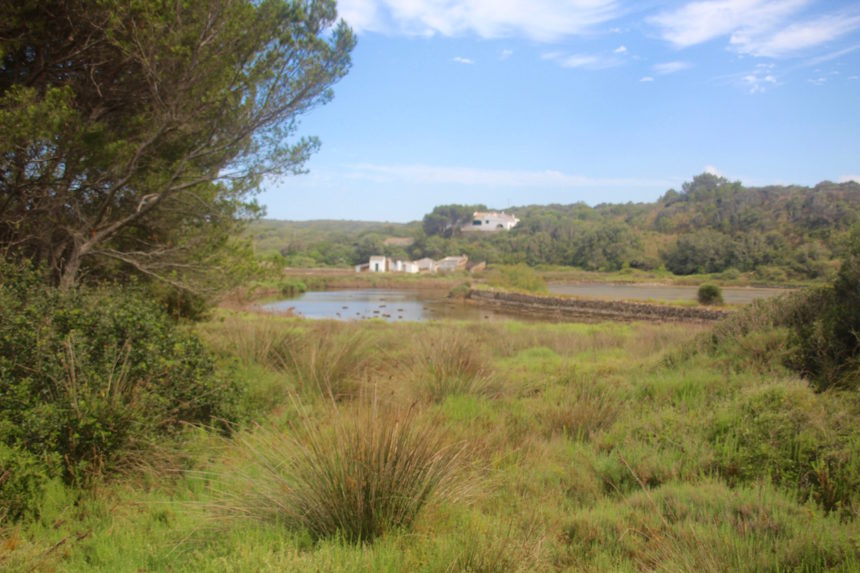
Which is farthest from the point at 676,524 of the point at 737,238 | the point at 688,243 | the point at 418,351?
the point at 688,243

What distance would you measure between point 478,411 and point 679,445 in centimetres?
167

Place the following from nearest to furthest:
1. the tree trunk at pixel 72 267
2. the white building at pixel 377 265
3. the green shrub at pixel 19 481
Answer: the green shrub at pixel 19 481 < the tree trunk at pixel 72 267 < the white building at pixel 377 265

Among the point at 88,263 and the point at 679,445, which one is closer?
the point at 679,445

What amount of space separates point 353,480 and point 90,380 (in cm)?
259

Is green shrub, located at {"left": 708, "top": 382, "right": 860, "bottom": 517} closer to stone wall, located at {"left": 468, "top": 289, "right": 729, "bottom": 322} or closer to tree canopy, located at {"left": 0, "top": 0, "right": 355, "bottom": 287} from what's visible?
tree canopy, located at {"left": 0, "top": 0, "right": 355, "bottom": 287}

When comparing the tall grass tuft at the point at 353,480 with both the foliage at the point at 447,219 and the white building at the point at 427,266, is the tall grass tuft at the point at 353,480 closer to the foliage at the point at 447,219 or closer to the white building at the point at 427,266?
the white building at the point at 427,266

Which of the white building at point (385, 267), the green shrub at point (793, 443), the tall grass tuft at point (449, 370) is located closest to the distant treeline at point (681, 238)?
the tall grass tuft at point (449, 370)

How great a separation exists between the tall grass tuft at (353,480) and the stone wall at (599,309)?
67.9 ft

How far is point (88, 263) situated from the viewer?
289 inches

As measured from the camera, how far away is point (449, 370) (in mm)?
6012

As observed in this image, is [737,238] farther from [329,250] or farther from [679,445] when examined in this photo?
[329,250]

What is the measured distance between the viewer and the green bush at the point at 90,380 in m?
3.62

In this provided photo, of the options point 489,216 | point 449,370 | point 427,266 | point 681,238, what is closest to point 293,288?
point 427,266

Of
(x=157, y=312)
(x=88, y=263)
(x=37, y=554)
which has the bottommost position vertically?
(x=37, y=554)
